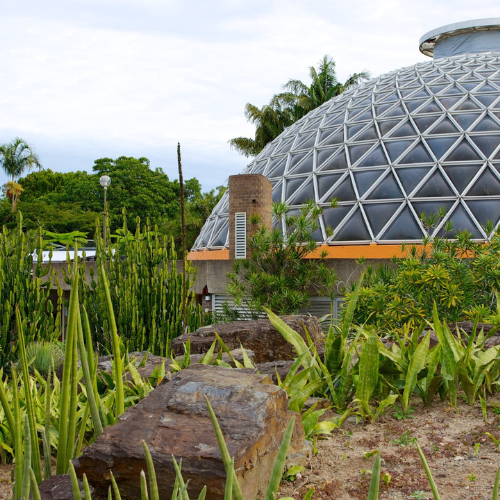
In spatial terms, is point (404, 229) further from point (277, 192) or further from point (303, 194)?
point (277, 192)

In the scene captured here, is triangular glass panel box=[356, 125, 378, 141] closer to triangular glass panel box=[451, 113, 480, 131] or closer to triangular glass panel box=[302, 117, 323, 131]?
triangular glass panel box=[451, 113, 480, 131]

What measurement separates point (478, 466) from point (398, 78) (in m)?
20.2

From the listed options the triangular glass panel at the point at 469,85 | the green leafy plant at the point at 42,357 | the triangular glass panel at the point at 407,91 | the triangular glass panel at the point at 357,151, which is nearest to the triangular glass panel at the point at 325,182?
the triangular glass panel at the point at 357,151

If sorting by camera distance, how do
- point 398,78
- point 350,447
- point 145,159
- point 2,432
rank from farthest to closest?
point 145,159 < point 398,78 < point 2,432 < point 350,447

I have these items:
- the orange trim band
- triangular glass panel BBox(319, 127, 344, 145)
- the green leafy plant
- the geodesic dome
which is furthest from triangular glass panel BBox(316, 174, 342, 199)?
the green leafy plant

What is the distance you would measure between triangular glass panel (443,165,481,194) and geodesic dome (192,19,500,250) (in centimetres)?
3

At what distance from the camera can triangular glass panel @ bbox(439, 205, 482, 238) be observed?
1416cm

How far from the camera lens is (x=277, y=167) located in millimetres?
19094

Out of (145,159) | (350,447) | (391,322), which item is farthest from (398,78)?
(145,159)

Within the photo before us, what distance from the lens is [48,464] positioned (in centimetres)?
298

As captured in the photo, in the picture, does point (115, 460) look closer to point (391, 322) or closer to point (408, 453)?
point (408, 453)

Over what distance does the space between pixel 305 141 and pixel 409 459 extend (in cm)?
1688

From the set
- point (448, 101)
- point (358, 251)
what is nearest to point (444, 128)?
point (448, 101)

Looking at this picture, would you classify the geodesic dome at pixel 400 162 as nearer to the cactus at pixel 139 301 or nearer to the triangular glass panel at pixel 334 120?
the triangular glass panel at pixel 334 120
